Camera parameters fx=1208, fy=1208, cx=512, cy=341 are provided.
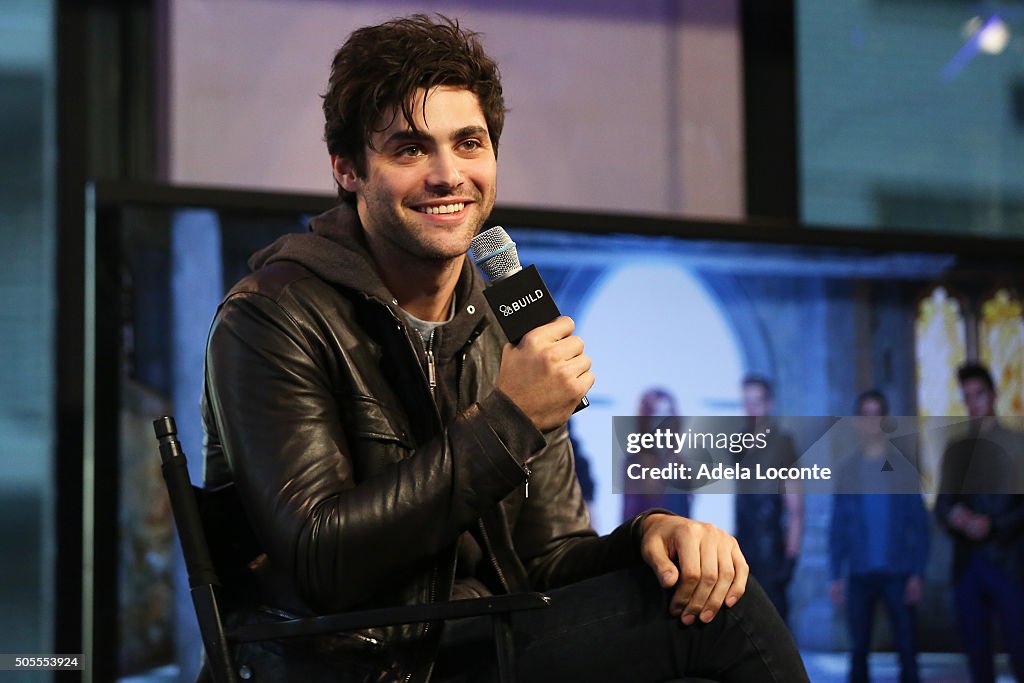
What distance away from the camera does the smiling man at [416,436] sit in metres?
1.43

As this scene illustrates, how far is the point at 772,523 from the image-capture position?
3.00 m

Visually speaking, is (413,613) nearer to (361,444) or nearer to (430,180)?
(361,444)

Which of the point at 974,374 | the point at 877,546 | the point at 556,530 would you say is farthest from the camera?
the point at 974,374

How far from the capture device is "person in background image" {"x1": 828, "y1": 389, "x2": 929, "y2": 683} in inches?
119

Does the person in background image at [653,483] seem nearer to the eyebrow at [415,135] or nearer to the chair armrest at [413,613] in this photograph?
the eyebrow at [415,135]

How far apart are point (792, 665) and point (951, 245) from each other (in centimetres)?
201

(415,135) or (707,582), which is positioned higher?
(415,135)

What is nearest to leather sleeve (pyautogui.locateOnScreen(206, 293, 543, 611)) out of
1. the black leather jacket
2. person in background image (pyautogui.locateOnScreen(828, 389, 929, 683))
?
the black leather jacket

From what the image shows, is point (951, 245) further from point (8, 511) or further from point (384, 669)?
point (8, 511)

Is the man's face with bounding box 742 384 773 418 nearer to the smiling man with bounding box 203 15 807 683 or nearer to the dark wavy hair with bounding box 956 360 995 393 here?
the dark wavy hair with bounding box 956 360 995 393

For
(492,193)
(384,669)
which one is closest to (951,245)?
(492,193)

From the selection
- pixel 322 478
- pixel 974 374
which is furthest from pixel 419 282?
pixel 974 374

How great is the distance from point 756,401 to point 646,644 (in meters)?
1.70

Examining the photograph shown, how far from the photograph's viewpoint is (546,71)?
351cm
